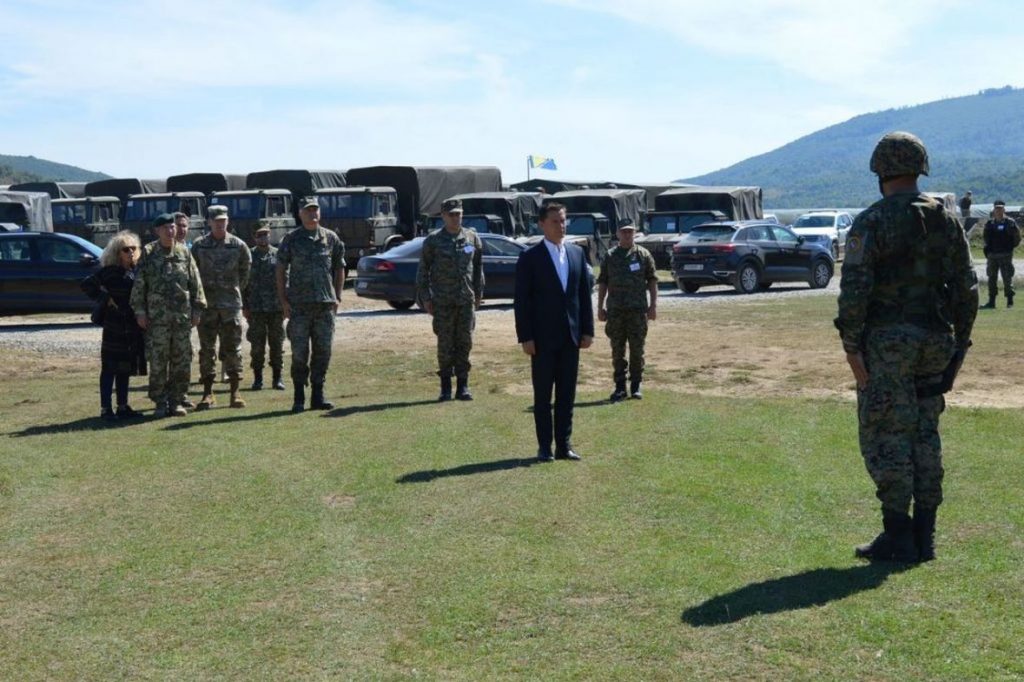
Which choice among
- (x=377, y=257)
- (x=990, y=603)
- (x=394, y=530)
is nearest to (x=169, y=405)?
(x=394, y=530)

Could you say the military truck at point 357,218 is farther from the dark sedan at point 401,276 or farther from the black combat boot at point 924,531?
the black combat boot at point 924,531

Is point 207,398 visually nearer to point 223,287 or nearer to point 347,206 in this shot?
point 223,287

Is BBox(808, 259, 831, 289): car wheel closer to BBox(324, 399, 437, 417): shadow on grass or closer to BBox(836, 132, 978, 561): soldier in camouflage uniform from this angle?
BBox(324, 399, 437, 417): shadow on grass

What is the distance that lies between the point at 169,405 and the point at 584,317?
15.6 feet

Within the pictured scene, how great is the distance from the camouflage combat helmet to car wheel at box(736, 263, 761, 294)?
2469cm

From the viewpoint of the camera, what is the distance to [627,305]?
45.0 ft

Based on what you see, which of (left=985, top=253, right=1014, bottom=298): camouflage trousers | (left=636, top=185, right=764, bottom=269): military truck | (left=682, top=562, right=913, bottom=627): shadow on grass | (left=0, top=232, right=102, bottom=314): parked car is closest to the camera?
(left=682, top=562, right=913, bottom=627): shadow on grass

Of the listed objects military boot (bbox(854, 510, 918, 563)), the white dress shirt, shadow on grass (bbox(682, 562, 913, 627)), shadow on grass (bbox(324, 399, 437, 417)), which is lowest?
shadow on grass (bbox(324, 399, 437, 417))

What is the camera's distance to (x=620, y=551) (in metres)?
7.06

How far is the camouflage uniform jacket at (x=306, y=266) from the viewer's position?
41.7 feet

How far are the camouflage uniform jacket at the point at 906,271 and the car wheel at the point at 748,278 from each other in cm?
2466

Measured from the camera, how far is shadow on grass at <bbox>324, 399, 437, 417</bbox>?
12.8 meters

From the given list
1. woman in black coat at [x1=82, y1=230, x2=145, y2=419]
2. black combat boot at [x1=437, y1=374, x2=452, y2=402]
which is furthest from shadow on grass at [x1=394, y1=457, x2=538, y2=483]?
woman in black coat at [x1=82, y1=230, x2=145, y2=419]

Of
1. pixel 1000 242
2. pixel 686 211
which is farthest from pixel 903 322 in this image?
pixel 686 211
